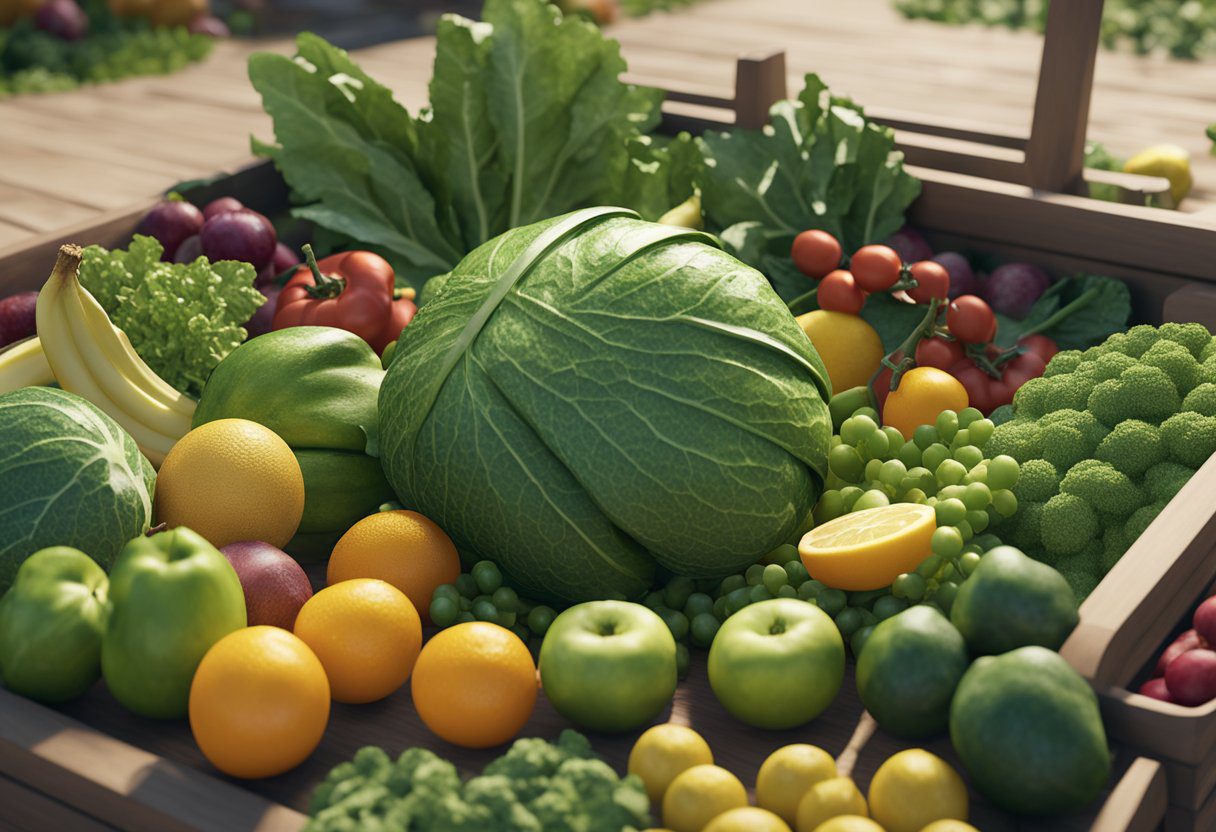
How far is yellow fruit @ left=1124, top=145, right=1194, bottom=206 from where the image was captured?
2.51 m

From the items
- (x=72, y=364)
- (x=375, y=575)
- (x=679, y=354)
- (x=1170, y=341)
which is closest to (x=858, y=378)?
(x=1170, y=341)

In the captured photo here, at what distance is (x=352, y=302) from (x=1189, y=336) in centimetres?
125

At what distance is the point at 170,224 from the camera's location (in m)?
2.27

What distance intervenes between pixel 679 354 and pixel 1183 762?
676 millimetres

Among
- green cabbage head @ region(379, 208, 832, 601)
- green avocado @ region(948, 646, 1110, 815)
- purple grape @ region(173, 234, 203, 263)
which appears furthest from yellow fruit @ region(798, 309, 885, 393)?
purple grape @ region(173, 234, 203, 263)

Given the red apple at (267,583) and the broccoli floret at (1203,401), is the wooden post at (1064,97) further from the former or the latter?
the red apple at (267,583)

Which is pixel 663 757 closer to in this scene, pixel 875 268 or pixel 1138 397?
pixel 1138 397

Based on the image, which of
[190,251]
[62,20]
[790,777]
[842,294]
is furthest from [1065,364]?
[62,20]

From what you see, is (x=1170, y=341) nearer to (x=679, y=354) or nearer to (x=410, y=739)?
(x=679, y=354)

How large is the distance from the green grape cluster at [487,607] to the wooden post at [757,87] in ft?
4.02

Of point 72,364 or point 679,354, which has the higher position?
point 679,354

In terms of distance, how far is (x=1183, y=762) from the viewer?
122 cm

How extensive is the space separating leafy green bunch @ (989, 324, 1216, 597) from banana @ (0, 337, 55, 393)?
1.38m

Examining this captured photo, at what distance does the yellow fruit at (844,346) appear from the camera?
198cm
